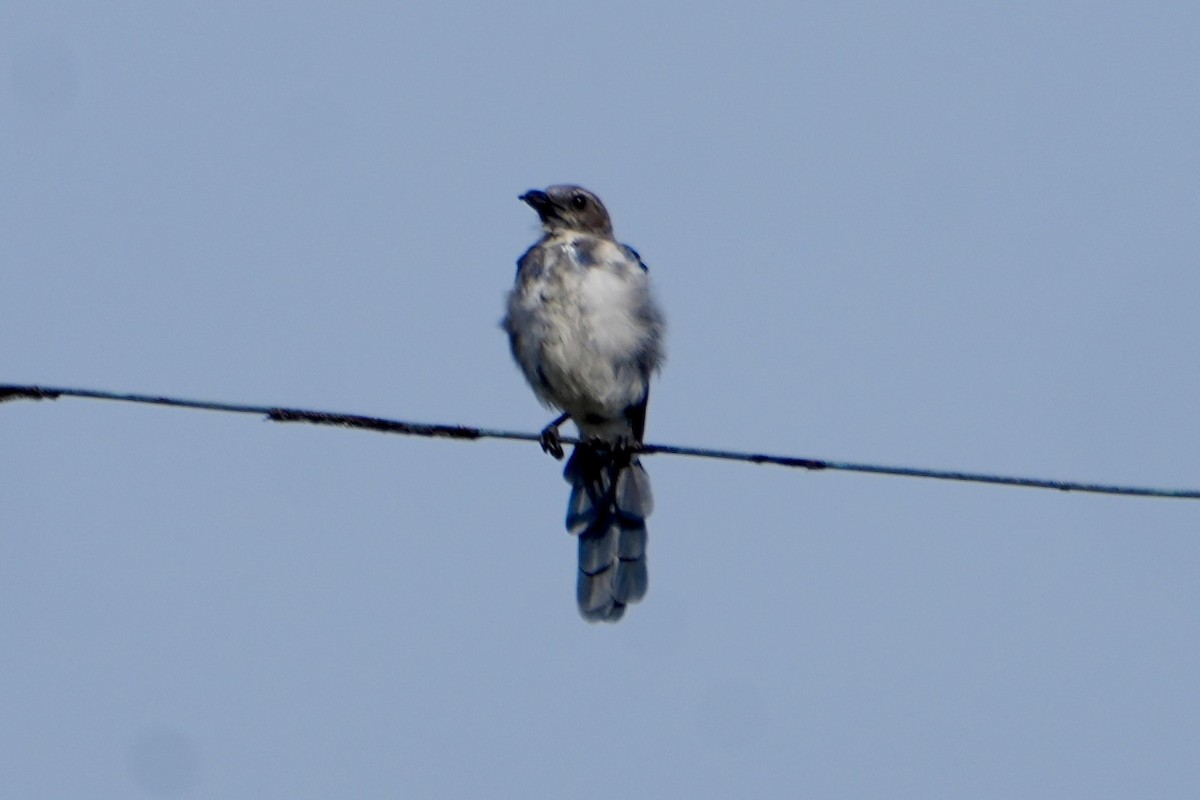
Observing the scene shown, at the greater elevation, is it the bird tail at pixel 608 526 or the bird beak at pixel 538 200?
the bird beak at pixel 538 200

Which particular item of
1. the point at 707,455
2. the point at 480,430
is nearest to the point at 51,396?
the point at 480,430

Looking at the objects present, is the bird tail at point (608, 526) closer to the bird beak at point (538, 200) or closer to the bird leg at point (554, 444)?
the bird leg at point (554, 444)

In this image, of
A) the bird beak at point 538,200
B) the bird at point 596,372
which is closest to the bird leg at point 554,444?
the bird at point 596,372

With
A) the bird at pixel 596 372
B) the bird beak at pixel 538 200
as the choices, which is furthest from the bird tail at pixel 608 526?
the bird beak at pixel 538 200

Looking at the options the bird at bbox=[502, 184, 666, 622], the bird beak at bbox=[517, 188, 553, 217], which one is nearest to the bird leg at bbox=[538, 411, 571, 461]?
the bird at bbox=[502, 184, 666, 622]

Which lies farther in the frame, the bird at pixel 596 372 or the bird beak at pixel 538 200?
the bird beak at pixel 538 200

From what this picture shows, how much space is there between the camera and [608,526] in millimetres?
10031

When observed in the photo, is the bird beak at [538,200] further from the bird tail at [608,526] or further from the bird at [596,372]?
the bird tail at [608,526]

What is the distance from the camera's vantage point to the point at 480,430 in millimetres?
7035

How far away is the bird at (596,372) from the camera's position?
967 centimetres

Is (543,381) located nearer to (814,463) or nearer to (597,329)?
(597,329)

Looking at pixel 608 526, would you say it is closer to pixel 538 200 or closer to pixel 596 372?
pixel 596 372

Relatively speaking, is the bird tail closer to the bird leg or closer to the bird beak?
the bird leg

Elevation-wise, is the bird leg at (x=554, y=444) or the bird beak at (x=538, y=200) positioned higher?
the bird beak at (x=538, y=200)
